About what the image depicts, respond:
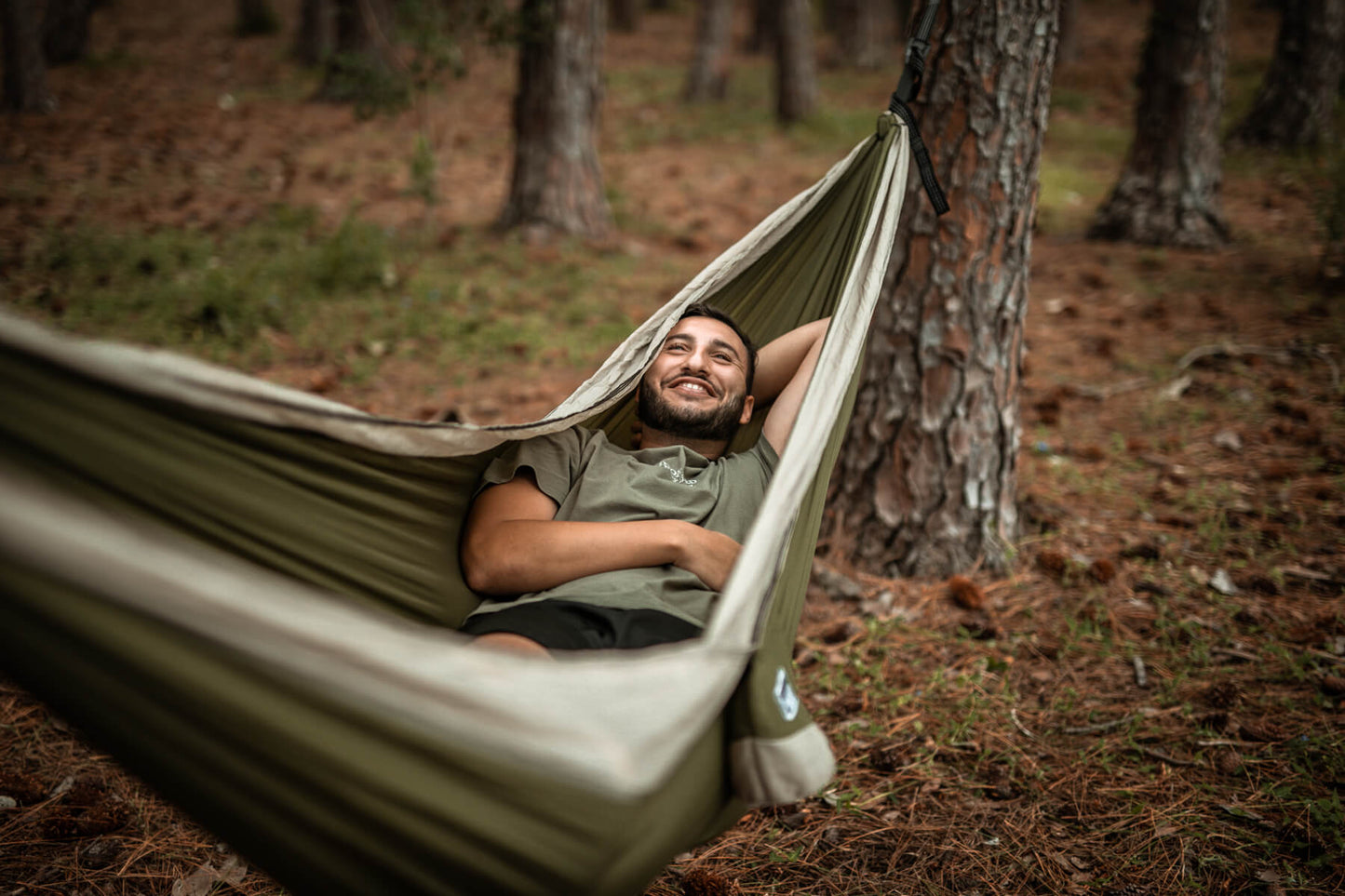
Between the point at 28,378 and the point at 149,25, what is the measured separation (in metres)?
13.3

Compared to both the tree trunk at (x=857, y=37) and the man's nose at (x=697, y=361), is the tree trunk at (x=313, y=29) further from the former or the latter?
the man's nose at (x=697, y=361)

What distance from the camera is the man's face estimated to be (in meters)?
1.72

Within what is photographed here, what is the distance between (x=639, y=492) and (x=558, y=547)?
0.74ft

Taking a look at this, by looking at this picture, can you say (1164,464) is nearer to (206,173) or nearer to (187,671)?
(187,671)

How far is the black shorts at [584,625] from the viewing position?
1.30 m

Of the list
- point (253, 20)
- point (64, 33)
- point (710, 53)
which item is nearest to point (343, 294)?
point (710, 53)

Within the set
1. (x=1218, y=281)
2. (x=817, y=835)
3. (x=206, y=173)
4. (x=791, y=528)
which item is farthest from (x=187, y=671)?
(x=206, y=173)

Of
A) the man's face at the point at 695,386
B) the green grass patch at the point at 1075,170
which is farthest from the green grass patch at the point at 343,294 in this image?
the green grass patch at the point at 1075,170

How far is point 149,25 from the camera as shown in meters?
11.3

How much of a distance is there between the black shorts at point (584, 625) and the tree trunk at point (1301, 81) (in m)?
5.99

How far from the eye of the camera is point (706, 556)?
57.4 inches

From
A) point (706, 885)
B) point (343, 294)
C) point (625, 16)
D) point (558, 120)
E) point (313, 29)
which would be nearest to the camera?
point (706, 885)

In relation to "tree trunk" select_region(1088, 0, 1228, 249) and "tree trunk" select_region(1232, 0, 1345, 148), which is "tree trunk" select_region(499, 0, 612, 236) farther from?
"tree trunk" select_region(1232, 0, 1345, 148)

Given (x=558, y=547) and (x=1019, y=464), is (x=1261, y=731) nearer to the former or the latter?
(x=1019, y=464)
